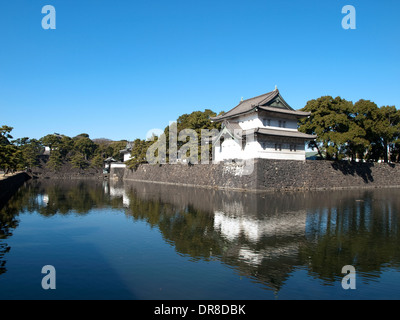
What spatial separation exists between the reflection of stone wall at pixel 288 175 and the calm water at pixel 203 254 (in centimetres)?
1208

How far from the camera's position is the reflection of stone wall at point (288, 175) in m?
27.3

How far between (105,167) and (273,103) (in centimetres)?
4329

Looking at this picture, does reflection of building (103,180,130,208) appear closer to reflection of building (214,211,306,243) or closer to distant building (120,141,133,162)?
reflection of building (214,211,306,243)

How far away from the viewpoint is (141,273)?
23.0 ft

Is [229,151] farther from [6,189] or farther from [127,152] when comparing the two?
[127,152]

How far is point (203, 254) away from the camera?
849 cm

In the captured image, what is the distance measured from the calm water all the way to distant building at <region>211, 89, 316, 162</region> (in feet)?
44.0

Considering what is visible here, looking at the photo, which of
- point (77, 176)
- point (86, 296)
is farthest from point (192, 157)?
point (77, 176)

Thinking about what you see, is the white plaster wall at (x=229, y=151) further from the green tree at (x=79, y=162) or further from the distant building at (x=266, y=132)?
the green tree at (x=79, y=162)

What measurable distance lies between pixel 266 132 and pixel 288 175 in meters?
4.99

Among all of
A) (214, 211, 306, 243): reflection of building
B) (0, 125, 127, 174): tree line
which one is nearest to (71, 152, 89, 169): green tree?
(0, 125, 127, 174): tree line

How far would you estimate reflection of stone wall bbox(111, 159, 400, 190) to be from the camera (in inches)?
1074

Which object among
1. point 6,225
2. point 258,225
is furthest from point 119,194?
point 258,225
